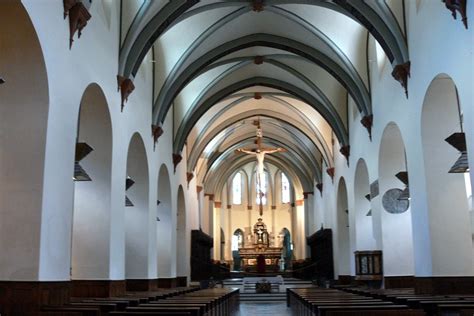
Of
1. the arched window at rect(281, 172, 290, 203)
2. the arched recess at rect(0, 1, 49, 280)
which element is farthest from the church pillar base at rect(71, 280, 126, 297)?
the arched window at rect(281, 172, 290, 203)

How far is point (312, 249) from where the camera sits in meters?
31.9

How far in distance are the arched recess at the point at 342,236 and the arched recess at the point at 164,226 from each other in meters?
7.94

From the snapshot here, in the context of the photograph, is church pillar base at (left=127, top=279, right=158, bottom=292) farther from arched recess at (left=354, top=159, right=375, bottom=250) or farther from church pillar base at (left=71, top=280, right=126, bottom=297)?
arched recess at (left=354, top=159, right=375, bottom=250)

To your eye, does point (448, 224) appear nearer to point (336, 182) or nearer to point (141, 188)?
point (141, 188)

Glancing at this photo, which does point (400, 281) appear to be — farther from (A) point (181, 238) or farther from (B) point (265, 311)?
(A) point (181, 238)

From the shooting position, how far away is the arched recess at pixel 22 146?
306 inches

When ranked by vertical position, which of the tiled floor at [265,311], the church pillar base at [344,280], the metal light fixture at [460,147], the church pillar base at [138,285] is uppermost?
the metal light fixture at [460,147]

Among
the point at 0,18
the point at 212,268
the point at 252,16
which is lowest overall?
the point at 212,268

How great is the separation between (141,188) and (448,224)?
8.72 meters

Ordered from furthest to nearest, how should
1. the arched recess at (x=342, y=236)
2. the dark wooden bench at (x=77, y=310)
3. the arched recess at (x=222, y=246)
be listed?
the arched recess at (x=222, y=246), the arched recess at (x=342, y=236), the dark wooden bench at (x=77, y=310)

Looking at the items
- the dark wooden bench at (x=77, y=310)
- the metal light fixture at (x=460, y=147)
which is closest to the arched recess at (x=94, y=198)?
the dark wooden bench at (x=77, y=310)

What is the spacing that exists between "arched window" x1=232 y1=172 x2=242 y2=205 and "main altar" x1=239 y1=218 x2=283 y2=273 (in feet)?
33.0

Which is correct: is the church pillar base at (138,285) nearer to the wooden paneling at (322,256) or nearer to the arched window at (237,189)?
the wooden paneling at (322,256)

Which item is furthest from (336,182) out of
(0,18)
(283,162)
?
(0,18)
